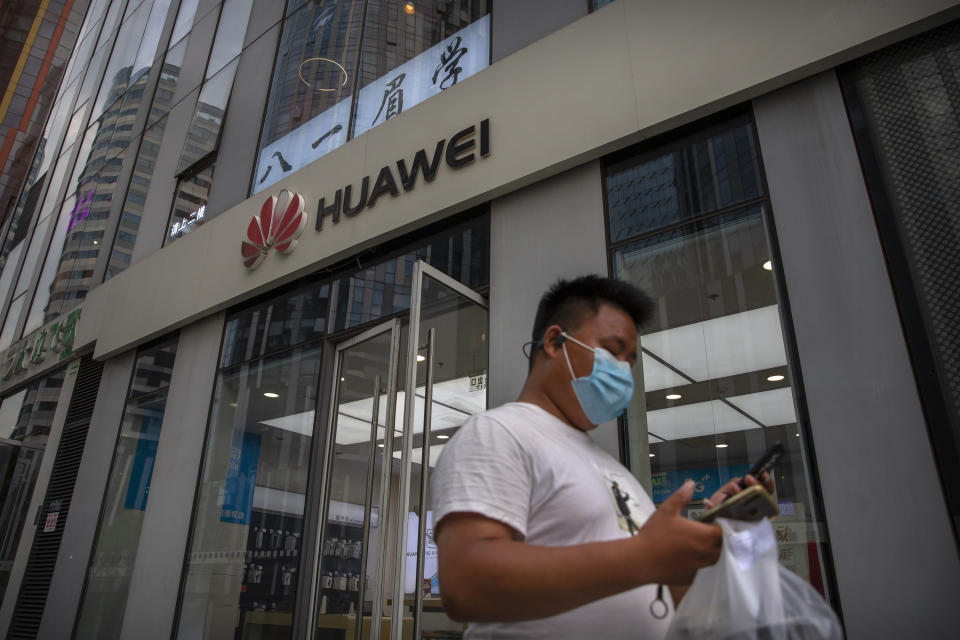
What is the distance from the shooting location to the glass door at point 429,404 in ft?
11.6

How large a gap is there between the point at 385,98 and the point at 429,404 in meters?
3.34

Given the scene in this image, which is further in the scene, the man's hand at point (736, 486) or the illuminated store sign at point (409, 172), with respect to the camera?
the illuminated store sign at point (409, 172)

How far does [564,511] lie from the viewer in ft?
3.76

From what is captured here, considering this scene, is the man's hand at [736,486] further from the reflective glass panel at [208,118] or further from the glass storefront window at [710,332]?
the reflective glass panel at [208,118]

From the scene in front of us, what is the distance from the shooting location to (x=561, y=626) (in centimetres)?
110

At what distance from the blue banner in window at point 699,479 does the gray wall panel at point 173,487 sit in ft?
14.8

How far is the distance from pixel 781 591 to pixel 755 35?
3317 mm

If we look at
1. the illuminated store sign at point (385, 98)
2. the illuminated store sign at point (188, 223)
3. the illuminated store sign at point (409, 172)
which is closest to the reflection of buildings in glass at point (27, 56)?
the illuminated store sign at point (188, 223)

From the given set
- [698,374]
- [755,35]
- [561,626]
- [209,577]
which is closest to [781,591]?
[561,626]

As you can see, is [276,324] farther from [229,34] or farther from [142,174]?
[229,34]

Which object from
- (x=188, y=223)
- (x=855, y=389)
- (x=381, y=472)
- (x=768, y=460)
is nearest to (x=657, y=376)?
(x=855, y=389)

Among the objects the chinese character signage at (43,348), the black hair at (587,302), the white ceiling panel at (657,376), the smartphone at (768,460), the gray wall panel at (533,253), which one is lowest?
the smartphone at (768,460)

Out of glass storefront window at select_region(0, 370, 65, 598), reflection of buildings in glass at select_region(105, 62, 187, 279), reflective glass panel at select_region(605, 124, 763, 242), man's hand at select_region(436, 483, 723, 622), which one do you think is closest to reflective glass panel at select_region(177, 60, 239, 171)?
reflection of buildings in glass at select_region(105, 62, 187, 279)

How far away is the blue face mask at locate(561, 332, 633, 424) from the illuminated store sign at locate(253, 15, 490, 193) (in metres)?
4.21
